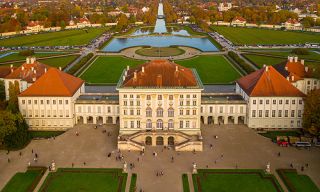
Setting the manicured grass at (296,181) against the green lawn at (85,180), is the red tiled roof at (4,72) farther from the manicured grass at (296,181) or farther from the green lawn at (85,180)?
the manicured grass at (296,181)

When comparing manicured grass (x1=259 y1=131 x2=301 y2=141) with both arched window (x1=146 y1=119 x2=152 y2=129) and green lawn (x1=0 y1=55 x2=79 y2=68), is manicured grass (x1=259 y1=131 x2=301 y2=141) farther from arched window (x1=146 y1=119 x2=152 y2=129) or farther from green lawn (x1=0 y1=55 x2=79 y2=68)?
green lawn (x1=0 y1=55 x2=79 y2=68)

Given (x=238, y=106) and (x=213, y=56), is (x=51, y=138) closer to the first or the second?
(x=238, y=106)

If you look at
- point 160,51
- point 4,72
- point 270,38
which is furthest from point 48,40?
point 270,38

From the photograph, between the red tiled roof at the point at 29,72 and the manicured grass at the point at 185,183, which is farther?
the red tiled roof at the point at 29,72

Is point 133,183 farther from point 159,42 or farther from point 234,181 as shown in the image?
point 159,42

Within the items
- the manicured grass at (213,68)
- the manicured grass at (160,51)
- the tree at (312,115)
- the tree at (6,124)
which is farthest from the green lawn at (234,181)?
the manicured grass at (160,51)

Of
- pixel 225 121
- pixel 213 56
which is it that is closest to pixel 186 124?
pixel 225 121
